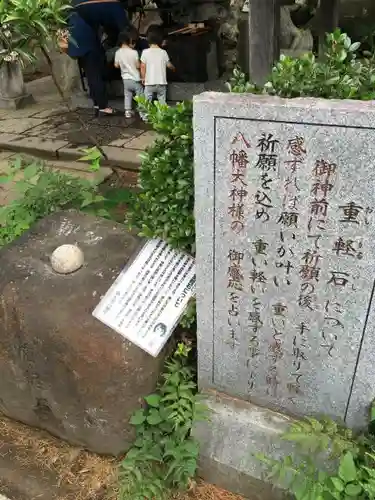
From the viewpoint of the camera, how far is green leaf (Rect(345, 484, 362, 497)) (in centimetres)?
192

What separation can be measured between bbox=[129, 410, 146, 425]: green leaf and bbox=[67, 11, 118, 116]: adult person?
5609 mm

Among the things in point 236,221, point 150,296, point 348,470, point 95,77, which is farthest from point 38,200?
point 95,77

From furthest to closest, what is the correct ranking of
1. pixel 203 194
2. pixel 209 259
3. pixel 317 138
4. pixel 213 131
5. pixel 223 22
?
1. pixel 223 22
2. pixel 209 259
3. pixel 203 194
4. pixel 213 131
5. pixel 317 138

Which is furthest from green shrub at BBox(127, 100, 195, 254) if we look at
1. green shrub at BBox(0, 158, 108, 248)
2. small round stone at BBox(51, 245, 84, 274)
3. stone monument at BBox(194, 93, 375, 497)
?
green shrub at BBox(0, 158, 108, 248)

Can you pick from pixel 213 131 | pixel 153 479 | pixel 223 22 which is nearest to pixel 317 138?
pixel 213 131

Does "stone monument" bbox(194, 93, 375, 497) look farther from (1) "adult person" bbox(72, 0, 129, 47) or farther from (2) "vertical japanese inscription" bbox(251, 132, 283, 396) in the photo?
(1) "adult person" bbox(72, 0, 129, 47)

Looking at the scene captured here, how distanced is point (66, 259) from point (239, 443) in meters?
1.33

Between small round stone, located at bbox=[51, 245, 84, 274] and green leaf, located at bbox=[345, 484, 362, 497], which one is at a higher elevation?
small round stone, located at bbox=[51, 245, 84, 274]

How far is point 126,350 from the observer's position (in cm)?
237

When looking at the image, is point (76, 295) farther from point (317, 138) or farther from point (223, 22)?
point (223, 22)

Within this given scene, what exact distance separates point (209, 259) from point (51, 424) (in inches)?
54.5

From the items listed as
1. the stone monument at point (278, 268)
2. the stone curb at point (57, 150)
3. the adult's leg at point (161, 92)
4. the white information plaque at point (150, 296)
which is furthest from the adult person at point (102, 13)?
the stone monument at point (278, 268)

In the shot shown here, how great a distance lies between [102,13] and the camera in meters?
6.76

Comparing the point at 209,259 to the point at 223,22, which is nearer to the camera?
the point at 209,259
